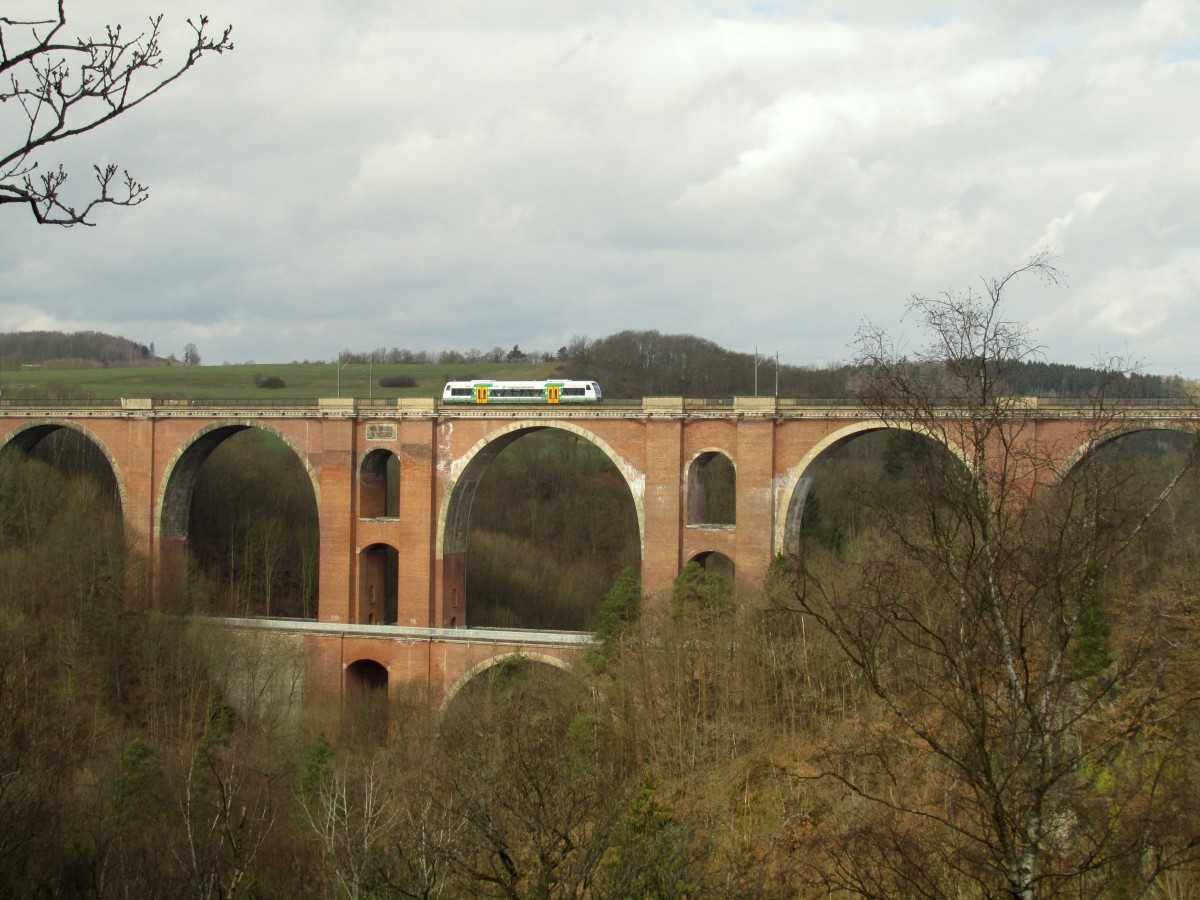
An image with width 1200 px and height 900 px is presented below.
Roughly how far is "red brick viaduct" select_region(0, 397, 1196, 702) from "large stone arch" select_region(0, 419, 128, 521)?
0.21 ft

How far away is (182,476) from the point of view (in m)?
34.2

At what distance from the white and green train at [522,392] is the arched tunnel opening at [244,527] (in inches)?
250

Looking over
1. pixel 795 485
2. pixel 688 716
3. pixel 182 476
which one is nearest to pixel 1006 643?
pixel 688 716

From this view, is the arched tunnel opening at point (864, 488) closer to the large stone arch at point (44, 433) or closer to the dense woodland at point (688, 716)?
the dense woodland at point (688, 716)

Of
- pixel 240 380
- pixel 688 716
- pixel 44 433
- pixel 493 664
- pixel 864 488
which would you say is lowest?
pixel 493 664

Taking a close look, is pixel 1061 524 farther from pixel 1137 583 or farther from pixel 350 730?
pixel 350 730

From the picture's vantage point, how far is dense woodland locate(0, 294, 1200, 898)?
6895 mm

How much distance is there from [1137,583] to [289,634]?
775 inches

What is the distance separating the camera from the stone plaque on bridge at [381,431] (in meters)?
31.7

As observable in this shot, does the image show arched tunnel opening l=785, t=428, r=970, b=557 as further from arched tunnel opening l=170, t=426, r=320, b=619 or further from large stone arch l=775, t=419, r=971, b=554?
arched tunnel opening l=170, t=426, r=320, b=619

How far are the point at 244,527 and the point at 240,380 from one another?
97.1 ft

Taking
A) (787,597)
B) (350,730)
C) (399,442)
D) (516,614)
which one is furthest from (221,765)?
(516,614)

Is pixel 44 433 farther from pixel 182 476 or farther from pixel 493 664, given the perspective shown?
pixel 493 664

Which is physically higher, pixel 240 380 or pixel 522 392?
pixel 240 380
